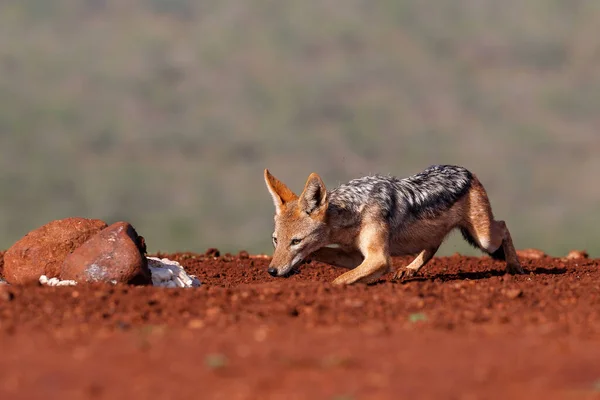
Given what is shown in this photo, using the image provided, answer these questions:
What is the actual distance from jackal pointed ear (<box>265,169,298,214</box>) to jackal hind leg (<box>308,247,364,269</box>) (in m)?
0.85

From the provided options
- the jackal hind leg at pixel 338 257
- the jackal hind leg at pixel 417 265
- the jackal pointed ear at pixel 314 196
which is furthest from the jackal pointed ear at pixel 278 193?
the jackal hind leg at pixel 417 265

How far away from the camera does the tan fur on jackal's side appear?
488 inches

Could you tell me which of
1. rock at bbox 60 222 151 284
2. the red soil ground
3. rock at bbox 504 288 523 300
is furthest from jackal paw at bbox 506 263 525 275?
rock at bbox 60 222 151 284

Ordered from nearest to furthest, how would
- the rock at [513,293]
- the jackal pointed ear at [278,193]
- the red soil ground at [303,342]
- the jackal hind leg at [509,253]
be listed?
the red soil ground at [303,342] → the rock at [513,293] → the jackal pointed ear at [278,193] → the jackal hind leg at [509,253]

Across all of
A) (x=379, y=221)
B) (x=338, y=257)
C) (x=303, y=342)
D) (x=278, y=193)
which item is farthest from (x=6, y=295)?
(x=379, y=221)

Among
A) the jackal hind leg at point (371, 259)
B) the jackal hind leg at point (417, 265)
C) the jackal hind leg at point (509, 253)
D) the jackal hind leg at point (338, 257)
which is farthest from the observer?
the jackal hind leg at point (509, 253)

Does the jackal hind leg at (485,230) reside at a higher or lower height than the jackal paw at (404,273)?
higher

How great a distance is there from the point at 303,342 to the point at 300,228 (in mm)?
5314

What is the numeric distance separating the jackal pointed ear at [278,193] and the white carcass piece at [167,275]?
1.53 meters

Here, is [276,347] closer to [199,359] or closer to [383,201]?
[199,359]

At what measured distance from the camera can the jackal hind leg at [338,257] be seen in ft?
43.1

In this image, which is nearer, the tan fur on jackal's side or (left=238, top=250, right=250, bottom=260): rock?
the tan fur on jackal's side

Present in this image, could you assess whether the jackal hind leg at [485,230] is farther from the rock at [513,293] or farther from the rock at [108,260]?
the rock at [108,260]

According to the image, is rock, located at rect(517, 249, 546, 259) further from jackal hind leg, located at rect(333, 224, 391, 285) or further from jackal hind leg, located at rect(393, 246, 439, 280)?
jackal hind leg, located at rect(333, 224, 391, 285)
